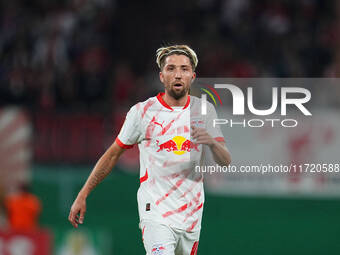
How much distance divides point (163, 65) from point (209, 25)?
33.8ft

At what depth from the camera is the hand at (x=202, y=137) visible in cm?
563

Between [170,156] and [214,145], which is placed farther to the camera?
[170,156]

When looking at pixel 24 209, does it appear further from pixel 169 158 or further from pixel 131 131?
pixel 169 158

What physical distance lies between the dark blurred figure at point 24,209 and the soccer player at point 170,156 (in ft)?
22.7

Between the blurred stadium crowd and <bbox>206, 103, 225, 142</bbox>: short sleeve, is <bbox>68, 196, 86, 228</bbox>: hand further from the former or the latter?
the blurred stadium crowd

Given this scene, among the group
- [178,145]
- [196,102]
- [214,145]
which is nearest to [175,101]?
[196,102]

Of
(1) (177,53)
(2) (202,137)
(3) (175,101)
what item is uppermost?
(1) (177,53)

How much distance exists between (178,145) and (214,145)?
30 cm

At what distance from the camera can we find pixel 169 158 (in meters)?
5.82

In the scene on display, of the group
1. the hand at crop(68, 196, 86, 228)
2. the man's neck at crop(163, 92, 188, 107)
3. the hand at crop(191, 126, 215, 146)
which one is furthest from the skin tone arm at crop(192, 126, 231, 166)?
the hand at crop(68, 196, 86, 228)

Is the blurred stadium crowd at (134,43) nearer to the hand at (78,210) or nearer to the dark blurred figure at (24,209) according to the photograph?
the dark blurred figure at (24,209)

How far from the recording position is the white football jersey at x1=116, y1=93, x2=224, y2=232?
581 centimetres

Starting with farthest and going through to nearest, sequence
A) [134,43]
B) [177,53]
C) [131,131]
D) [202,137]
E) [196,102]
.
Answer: [134,43], [196,102], [131,131], [177,53], [202,137]

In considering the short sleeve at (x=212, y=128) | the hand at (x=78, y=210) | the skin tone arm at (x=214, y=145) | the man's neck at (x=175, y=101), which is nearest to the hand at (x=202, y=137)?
the skin tone arm at (x=214, y=145)
